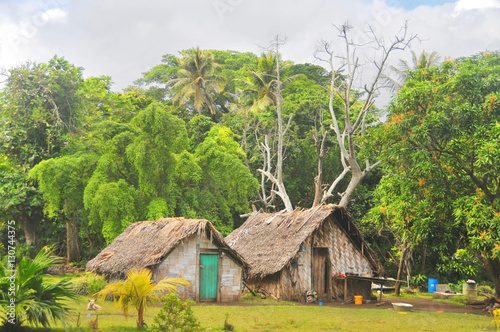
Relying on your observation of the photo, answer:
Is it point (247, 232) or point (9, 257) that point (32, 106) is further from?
point (9, 257)

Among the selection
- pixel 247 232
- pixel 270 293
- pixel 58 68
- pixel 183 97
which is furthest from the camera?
pixel 183 97

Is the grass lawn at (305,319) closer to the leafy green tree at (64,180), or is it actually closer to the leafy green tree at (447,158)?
the leafy green tree at (447,158)

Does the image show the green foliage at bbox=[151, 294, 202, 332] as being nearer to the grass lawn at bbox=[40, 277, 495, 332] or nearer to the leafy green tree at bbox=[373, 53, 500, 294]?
the grass lawn at bbox=[40, 277, 495, 332]

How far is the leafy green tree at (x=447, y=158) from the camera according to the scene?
484 inches

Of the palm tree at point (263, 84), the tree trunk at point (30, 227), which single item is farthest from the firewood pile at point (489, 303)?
the tree trunk at point (30, 227)

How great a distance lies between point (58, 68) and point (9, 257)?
1917 cm

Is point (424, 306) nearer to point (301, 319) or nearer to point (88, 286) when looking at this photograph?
point (301, 319)

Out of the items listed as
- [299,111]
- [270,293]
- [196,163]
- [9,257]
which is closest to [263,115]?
[299,111]

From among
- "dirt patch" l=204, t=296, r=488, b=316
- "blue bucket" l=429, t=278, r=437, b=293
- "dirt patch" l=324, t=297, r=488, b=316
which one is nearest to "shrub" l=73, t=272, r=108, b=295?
"dirt patch" l=204, t=296, r=488, b=316

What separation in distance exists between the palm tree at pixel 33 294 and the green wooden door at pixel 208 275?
7.94 metres

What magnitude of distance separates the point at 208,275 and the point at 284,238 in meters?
3.43

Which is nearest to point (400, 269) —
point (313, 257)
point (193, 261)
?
point (313, 257)

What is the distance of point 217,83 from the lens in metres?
36.0

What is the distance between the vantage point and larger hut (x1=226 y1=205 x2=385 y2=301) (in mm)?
16484
